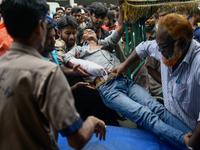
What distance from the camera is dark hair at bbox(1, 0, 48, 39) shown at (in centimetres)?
86

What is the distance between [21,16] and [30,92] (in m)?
0.36

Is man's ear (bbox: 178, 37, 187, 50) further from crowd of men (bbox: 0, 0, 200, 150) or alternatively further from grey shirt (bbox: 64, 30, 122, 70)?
grey shirt (bbox: 64, 30, 122, 70)

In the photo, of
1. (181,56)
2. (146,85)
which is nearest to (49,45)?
(181,56)

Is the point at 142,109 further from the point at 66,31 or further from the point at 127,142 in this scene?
the point at 66,31

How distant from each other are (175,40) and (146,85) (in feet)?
4.74

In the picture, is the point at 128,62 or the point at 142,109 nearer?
the point at 142,109

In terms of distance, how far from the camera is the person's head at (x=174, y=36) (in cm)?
163

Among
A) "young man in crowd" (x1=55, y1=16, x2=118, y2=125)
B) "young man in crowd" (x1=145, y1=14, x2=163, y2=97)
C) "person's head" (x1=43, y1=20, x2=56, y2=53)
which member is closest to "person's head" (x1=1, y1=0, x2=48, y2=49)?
"person's head" (x1=43, y1=20, x2=56, y2=53)

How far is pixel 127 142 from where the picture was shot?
6.66 ft

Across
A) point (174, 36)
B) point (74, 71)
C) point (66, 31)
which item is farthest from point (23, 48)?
point (66, 31)

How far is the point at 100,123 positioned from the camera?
1193mm

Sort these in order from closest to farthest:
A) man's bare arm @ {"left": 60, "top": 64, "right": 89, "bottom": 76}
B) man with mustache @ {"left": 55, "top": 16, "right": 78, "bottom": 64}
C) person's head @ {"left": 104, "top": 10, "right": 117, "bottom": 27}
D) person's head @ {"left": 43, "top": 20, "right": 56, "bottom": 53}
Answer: person's head @ {"left": 43, "top": 20, "right": 56, "bottom": 53}, man's bare arm @ {"left": 60, "top": 64, "right": 89, "bottom": 76}, man with mustache @ {"left": 55, "top": 16, "right": 78, "bottom": 64}, person's head @ {"left": 104, "top": 10, "right": 117, "bottom": 27}

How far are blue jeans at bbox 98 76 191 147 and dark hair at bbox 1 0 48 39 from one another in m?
1.45

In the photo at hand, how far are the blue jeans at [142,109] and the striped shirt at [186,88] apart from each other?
0.35ft
